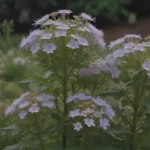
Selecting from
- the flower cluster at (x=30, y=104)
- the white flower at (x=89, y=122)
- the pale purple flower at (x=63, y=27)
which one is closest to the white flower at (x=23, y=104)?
the flower cluster at (x=30, y=104)

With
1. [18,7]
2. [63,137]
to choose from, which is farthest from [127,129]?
[18,7]

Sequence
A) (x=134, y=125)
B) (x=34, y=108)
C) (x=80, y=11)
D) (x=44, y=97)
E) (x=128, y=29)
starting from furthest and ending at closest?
1. (x=128, y=29)
2. (x=80, y=11)
3. (x=134, y=125)
4. (x=44, y=97)
5. (x=34, y=108)

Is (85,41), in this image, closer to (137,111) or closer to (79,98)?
(79,98)

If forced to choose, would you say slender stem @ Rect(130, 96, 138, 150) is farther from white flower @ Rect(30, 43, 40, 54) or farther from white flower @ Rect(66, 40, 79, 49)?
white flower @ Rect(30, 43, 40, 54)

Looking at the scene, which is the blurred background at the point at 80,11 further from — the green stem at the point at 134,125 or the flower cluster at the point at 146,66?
the flower cluster at the point at 146,66

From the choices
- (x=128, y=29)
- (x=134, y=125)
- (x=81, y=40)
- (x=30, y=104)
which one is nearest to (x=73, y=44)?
(x=81, y=40)

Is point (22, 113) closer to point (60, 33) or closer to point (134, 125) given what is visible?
point (60, 33)
